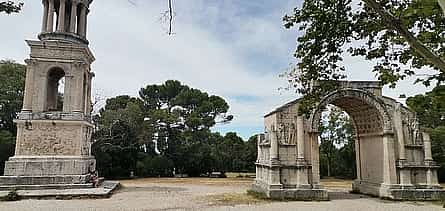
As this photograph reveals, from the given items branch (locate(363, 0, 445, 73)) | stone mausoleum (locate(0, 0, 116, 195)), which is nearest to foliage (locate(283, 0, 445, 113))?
branch (locate(363, 0, 445, 73))

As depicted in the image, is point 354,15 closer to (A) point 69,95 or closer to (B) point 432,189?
(B) point 432,189

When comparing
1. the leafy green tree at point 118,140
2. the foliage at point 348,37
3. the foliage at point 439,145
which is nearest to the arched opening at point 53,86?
the leafy green tree at point 118,140

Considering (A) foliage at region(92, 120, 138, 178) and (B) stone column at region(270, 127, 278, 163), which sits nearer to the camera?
(B) stone column at region(270, 127, 278, 163)

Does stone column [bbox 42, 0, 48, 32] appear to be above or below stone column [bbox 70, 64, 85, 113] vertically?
above

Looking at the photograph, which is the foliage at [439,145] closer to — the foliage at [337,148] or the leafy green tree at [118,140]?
the foliage at [337,148]

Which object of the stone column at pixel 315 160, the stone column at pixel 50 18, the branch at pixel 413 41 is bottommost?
the stone column at pixel 315 160

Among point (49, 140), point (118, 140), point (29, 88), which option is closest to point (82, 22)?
point (29, 88)

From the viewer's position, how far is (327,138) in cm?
3512

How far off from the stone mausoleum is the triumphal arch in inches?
378

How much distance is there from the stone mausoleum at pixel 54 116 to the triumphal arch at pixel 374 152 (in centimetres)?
959

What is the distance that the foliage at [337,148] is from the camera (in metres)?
33.2

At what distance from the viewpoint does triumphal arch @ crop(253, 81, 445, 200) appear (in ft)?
50.9

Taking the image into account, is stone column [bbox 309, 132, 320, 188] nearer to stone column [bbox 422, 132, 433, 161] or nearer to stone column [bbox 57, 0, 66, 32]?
stone column [bbox 422, 132, 433, 161]

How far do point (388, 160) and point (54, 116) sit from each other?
16.7 m
